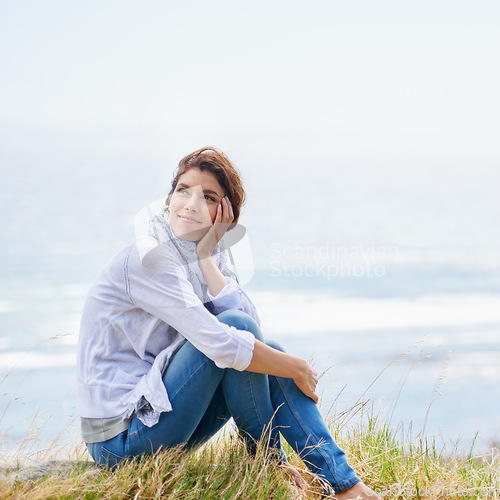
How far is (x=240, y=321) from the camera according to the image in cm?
236

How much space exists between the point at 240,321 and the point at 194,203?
60 cm

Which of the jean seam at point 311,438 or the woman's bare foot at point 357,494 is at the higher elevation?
the jean seam at point 311,438

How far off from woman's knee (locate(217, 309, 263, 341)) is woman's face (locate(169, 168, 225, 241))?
462 mm

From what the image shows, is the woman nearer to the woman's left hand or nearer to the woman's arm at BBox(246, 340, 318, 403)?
the woman's arm at BBox(246, 340, 318, 403)

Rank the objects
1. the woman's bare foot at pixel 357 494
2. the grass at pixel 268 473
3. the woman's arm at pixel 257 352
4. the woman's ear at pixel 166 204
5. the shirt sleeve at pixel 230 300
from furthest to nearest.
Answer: the woman's ear at pixel 166 204 → the shirt sleeve at pixel 230 300 → the woman's bare foot at pixel 357 494 → the woman's arm at pixel 257 352 → the grass at pixel 268 473

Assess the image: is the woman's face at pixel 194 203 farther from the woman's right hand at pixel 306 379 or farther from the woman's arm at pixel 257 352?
the woman's right hand at pixel 306 379

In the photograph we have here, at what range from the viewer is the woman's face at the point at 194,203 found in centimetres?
264

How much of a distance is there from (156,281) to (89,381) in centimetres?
48

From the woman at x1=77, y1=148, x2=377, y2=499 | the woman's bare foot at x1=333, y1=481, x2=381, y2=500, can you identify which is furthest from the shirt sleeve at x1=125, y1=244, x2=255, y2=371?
the woman's bare foot at x1=333, y1=481, x2=381, y2=500

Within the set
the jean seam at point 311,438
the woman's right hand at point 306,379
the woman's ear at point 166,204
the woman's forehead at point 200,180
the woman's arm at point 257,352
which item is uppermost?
the woman's forehead at point 200,180

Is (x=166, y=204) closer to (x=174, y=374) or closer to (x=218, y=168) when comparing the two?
(x=218, y=168)

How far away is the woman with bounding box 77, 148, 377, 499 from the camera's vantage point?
7.47 feet

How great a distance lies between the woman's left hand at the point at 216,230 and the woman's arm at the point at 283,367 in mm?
590

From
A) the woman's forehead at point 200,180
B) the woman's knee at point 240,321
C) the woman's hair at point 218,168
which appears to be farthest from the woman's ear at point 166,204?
the woman's knee at point 240,321
